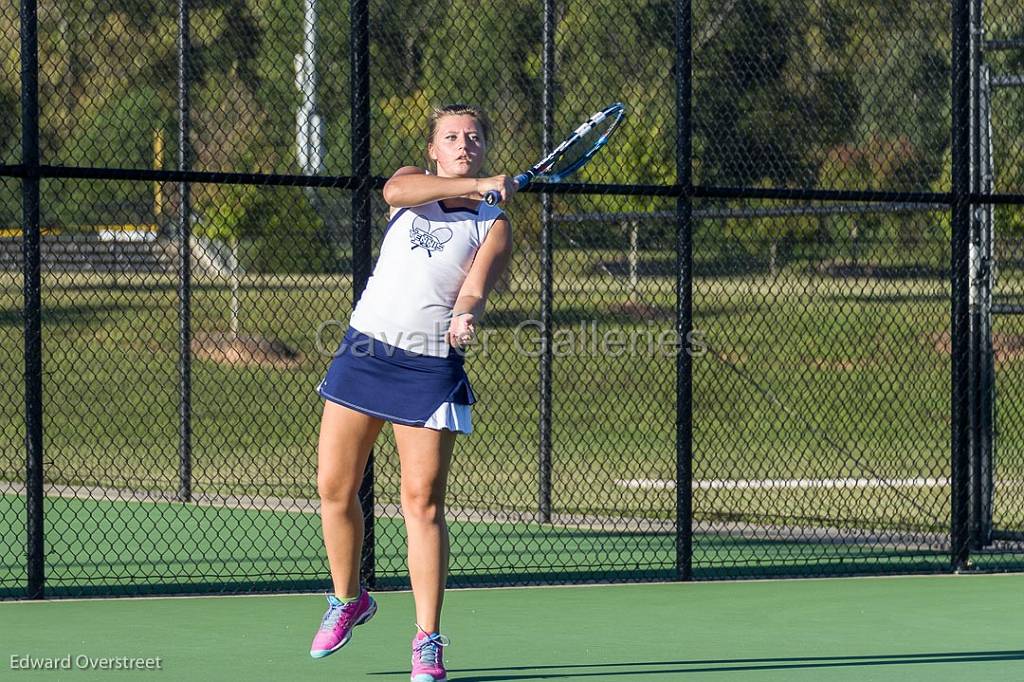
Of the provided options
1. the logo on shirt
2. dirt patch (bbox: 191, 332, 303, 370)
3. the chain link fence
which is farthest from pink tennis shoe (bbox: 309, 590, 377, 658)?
dirt patch (bbox: 191, 332, 303, 370)

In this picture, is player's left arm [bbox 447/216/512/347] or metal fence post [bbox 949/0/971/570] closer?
player's left arm [bbox 447/216/512/347]

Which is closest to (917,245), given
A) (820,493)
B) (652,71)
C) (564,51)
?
(652,71)

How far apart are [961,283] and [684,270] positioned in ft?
4.43

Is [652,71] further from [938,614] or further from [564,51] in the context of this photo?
[938,614]

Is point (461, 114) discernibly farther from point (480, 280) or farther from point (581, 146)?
point (581, 146)

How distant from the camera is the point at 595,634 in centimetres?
580

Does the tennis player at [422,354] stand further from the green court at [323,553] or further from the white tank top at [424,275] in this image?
the green court at [323,553]

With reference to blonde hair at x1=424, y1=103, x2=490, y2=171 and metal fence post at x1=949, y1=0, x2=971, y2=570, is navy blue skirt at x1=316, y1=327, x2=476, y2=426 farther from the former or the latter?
metal fence post at x1=949, y1=0, x2=971, y2=570

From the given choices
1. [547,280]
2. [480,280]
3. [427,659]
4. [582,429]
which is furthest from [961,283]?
[582,429]

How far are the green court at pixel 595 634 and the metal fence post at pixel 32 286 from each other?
0.28 m

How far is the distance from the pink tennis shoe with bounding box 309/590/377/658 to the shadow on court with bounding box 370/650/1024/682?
0.25 m

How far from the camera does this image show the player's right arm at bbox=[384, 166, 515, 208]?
467 cm

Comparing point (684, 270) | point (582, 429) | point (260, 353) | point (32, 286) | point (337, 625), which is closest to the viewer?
point (337, 625)

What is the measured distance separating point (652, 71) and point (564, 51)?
2204mm
